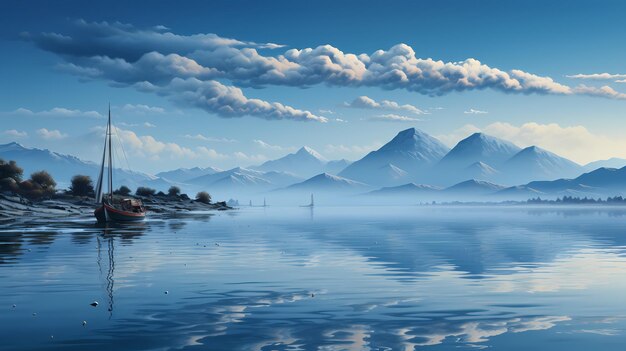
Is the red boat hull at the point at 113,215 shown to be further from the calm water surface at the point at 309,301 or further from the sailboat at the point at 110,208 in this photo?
the calm water surface at the point at 309,301

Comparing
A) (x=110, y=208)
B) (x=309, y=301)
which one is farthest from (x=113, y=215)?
(x=309, y=301)

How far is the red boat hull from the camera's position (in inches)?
5433

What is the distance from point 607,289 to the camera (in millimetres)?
43156

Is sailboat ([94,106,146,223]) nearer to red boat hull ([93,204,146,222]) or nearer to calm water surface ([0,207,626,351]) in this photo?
red boat hull ([93,204,146,222])

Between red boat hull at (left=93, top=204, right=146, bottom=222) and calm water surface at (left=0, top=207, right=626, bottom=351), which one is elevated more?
red boat hull at (left=93, top=204, right=146, bottom=222)

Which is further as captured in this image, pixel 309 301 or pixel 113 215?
pixel 113 215

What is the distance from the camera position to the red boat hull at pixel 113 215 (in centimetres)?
13800

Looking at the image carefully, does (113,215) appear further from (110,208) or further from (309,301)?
(309,301)

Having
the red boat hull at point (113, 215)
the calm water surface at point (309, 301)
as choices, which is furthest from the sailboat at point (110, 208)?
the calm water surface at point (309, 301)

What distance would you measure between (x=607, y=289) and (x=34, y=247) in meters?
56.0

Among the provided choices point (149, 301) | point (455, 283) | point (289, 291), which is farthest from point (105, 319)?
point (455, 283)

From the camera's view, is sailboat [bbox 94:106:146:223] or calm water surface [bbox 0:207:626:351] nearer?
calm water surface [bbox 0:207:626:351]

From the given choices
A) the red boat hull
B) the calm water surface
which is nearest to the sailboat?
the red boat hull

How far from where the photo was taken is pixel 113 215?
143000 millimetres
